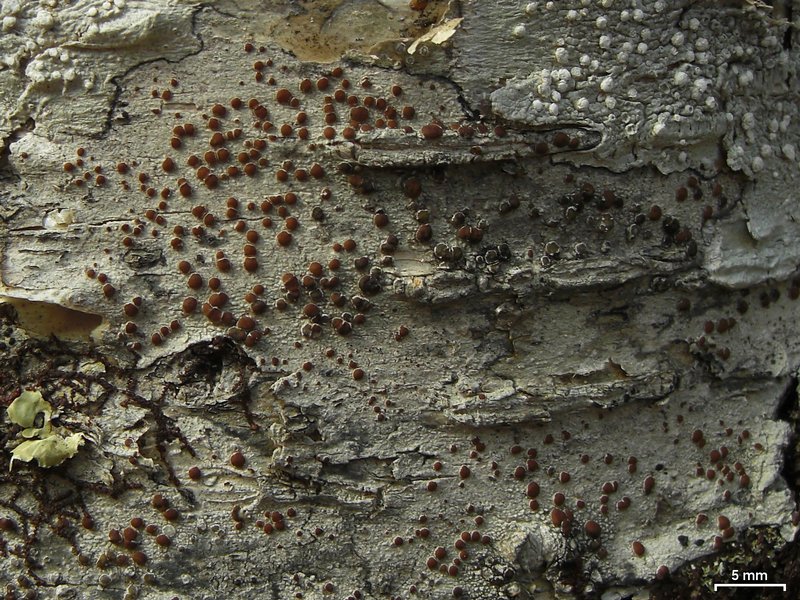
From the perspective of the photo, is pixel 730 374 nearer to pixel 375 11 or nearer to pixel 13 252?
pixel 375 11

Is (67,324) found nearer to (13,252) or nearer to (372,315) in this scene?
(13,252)

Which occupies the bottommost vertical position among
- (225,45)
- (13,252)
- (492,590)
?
(492,590)

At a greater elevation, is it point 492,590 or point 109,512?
point 109,512

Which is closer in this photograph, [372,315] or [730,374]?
[372,315]

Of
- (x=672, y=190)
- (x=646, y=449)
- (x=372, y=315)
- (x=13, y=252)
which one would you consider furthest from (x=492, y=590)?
(x=13, y=252)

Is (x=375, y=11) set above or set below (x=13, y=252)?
above

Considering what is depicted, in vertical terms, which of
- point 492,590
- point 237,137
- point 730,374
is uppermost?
point 237,137

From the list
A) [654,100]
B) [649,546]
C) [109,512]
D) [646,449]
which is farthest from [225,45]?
[649,546]
